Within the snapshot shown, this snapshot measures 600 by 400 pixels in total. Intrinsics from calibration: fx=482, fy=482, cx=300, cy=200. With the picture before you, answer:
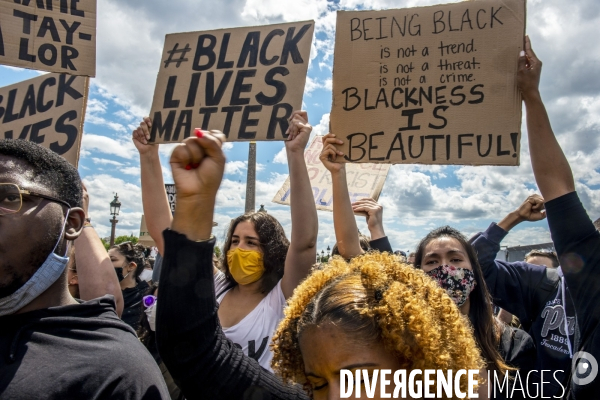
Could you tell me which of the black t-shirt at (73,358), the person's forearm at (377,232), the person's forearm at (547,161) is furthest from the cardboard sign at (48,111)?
the person's forearm at (547,161)

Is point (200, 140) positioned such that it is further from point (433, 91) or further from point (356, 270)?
point (433, 91)

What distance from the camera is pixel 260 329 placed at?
99.8 inches

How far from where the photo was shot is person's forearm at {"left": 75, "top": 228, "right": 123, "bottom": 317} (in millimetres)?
2348

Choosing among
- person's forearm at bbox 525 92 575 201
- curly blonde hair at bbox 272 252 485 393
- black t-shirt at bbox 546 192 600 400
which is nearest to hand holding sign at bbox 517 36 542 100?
person's forearm at bbox 525 92 575 201

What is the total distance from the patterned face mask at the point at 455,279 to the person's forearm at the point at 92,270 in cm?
178

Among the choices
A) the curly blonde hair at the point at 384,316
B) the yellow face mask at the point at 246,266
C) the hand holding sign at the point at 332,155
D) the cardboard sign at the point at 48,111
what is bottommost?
the curly blonde hair at the point at 384,316

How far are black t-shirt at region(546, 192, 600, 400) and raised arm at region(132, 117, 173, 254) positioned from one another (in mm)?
1858

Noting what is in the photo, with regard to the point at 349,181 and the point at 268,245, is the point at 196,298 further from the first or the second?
the point at 349,181

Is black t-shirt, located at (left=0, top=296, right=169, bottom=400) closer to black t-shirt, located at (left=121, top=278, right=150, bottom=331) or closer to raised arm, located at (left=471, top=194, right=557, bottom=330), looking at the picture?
raised arm, located at (left=471, top=194, right=557, bottom=330)

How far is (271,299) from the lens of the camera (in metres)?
2.70

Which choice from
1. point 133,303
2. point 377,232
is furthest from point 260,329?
point 133,303

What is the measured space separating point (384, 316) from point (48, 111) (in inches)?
115

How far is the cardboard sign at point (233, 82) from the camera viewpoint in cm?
288

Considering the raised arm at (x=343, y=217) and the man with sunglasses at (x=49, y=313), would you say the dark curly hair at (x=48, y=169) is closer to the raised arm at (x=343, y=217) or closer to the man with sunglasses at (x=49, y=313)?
the man with sunglasses at (x=49, y=313)
